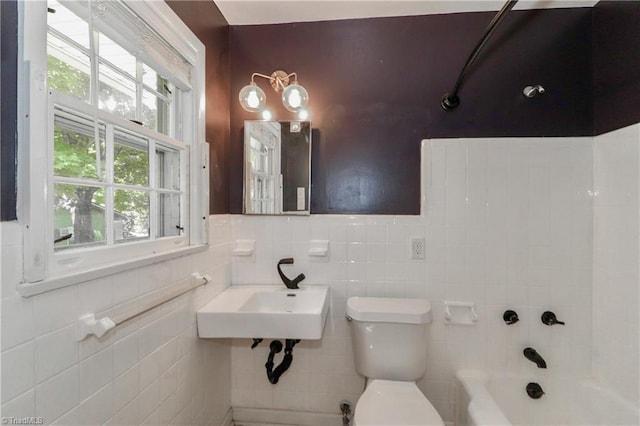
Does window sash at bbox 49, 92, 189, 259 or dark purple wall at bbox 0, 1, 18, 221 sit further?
window sash at bbox 49, 92, 189, 259

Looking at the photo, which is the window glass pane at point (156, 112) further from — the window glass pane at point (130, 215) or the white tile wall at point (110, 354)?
the white tile wall at point (110, 354)

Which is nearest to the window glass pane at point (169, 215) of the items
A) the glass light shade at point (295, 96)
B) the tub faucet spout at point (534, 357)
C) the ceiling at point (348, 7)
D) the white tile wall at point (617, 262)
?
the glass light shade at point (295, 96)

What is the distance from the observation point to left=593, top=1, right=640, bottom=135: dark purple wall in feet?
4.34

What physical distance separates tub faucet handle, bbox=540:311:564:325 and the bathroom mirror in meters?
1.50

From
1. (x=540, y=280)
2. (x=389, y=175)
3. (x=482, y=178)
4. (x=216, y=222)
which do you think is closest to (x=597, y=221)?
(x=540, y=280)

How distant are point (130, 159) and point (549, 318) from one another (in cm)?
226

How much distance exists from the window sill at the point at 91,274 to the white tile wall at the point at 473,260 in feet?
2.32

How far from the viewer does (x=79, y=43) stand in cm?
86

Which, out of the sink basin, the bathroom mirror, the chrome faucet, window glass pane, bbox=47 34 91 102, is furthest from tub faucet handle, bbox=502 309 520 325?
window glass pane, bbox=47 34 91 102

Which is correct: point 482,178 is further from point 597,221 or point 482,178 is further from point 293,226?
point 293,226

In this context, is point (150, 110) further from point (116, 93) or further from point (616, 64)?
point (616, 64)

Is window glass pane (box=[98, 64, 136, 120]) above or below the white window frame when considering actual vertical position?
above

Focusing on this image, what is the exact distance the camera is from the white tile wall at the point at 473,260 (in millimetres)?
1555

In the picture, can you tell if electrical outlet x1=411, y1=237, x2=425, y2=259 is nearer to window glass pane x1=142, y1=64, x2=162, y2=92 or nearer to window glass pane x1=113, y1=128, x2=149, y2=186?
window glass pane x1=113, y1=128, x2=149, y2=186
